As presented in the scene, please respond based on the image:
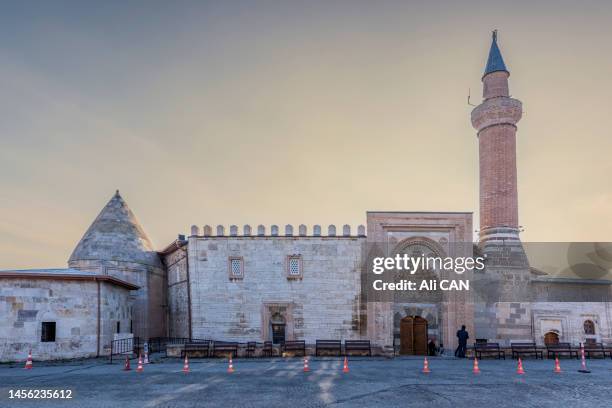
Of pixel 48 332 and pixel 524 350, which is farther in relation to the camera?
pixel 524 350

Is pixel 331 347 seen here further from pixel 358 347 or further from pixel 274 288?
pixel 274 288

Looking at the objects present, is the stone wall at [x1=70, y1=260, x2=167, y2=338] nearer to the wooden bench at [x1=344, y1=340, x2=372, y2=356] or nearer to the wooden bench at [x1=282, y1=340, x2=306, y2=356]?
the wooden bench at [x1=282, y1=340, x2=306, y2=356]

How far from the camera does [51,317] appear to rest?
19016 mm

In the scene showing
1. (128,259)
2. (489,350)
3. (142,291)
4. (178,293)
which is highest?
(128,259)

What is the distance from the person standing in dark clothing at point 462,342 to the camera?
20578mm

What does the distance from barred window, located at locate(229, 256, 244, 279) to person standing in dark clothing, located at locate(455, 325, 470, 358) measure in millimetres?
10271

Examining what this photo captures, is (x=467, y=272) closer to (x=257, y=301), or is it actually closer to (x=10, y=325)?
(x=257, y=301)

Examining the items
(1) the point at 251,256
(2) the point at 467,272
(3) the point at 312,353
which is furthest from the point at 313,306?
(2) the point at 467,272

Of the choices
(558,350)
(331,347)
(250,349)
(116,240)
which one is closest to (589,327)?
(558,350)

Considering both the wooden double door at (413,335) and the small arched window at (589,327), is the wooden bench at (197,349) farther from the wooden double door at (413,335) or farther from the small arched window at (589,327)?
the small arched window at (589,327)

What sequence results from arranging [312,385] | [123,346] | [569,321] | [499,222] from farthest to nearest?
1. [499,222]
2. [569,321]
3. [123,346]
4. [312,385]

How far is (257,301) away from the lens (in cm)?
2261

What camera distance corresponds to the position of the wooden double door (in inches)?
898

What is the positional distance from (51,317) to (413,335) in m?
16.0
